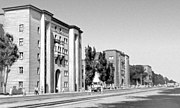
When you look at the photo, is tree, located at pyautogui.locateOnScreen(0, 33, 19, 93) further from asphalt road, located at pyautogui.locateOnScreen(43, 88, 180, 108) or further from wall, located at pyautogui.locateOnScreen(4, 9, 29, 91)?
asphalt road, located at pyautogui.locateOnScreen(43, 88, 180, 108)

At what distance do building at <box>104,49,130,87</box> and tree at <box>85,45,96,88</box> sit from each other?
59.8 metres

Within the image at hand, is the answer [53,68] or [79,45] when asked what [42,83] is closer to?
[53,68]

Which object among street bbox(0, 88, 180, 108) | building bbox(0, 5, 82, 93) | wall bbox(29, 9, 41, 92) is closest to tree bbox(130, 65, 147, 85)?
building bbox(0, 5, 82, 93)

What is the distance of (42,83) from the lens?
65.6 meters

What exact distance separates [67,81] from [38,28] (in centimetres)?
2100

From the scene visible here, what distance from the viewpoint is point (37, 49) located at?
66.1 m

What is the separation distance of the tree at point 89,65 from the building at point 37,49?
210 inches

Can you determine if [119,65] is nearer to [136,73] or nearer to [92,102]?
[136,73]

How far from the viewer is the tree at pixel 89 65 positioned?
264 ft

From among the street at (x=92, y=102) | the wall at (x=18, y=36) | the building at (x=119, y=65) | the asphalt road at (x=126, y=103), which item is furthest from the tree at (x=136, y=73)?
the asphalt road at (x=126, y=103)

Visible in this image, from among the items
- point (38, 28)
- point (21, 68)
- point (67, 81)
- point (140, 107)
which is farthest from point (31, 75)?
point (140, 107)

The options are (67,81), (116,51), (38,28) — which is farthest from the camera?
(116,51)

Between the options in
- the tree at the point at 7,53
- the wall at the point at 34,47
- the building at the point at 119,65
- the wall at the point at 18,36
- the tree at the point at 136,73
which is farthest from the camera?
the tree at the point at 136,73

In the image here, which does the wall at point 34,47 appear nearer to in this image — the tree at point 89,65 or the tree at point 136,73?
the tree at point 89,65
